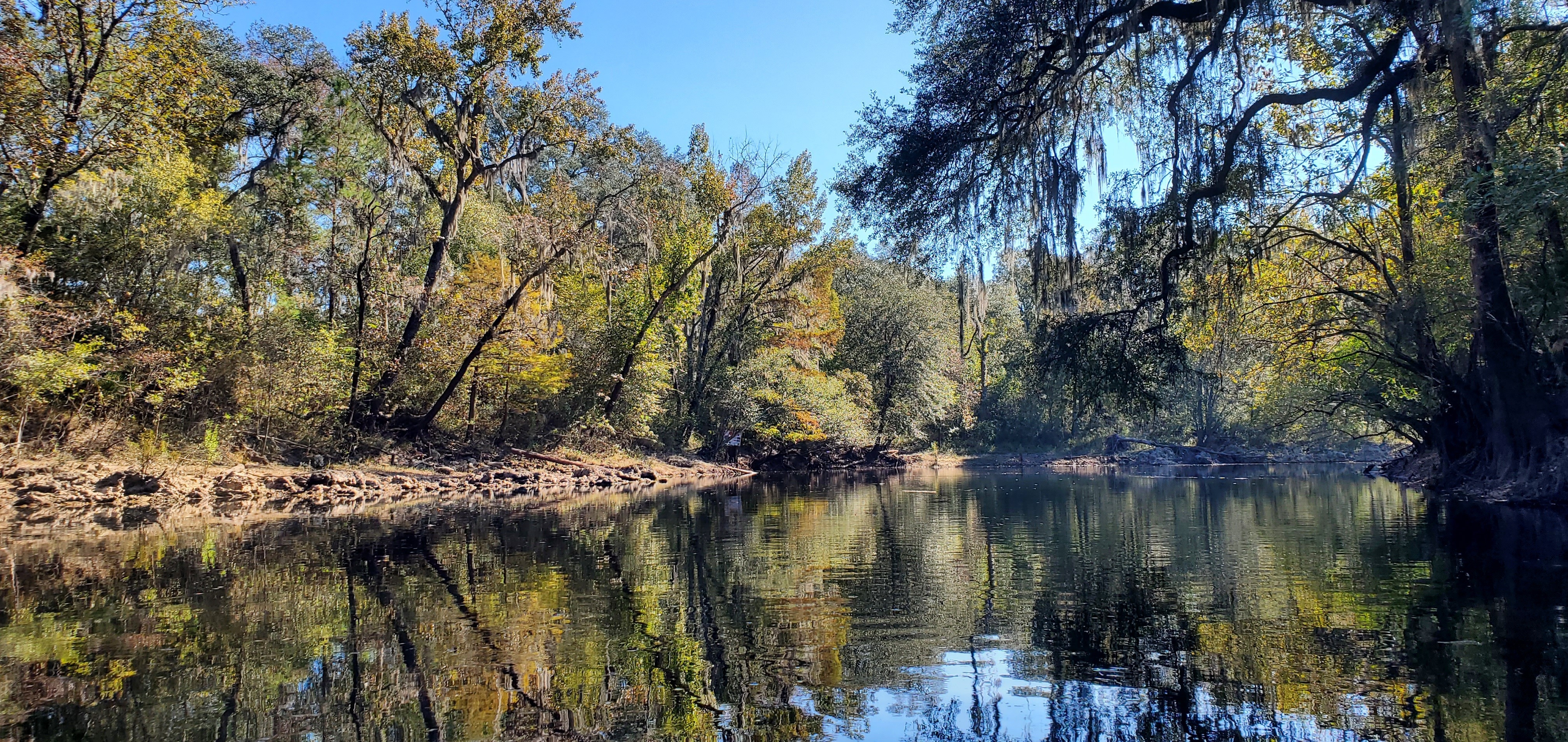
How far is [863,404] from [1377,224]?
25.9m

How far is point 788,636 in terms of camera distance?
274 inches

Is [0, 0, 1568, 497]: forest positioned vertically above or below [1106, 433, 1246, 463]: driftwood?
above

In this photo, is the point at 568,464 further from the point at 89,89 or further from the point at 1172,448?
the point at 1172,448

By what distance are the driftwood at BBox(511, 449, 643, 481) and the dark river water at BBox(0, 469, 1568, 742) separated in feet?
50.0

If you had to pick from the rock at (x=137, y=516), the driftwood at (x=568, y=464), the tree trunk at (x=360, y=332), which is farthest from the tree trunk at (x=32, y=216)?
the driftwood at (x=568, y=464)

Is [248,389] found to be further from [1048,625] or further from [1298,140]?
[1298,140]

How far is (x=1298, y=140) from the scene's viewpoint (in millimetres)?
15453

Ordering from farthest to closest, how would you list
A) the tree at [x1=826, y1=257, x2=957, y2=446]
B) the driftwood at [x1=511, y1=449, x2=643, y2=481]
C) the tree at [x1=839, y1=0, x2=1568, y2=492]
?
the tree at [x1=826, y1=257, x2=957, y2=446] → the driftwood at [x1=511, y1=449, x2=643, y2=481] → the tree at [x1=839, y1=0, x2=1568, y2=492]

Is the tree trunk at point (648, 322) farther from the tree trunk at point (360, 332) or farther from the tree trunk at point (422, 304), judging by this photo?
the tree trunk at point (360, 332)

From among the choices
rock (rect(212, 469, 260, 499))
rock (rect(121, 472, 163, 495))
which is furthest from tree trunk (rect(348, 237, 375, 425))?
rock (rect(121, 472, 163, 495))

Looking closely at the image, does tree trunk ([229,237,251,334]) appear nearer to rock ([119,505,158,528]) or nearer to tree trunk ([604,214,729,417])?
rock ([119,505,158,528])

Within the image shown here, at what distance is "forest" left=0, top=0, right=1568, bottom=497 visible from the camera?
10578 mm

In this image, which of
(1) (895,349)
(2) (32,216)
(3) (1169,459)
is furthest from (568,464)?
(3) (1169,459)

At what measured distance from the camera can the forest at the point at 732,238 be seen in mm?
10578
